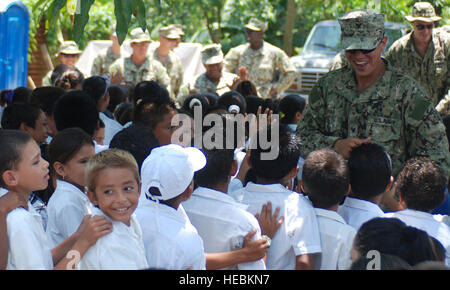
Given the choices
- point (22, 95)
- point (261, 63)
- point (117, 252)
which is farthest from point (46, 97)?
point (261, 63)

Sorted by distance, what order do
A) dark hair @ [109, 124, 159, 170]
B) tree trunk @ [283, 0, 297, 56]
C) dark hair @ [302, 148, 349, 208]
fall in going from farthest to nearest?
tree trunk @ [283, 0, 297, 56] → dark hair @ [109, 124, 159, 170] → dark hair @ [302, 148, 349, 208]

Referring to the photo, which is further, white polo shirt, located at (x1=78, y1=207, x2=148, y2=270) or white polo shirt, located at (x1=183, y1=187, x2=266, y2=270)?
white polo shirt, located at (x1=183, y1=187, x2=266, y2=270)

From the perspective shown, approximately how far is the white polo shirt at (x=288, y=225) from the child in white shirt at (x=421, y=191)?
0.47 meters

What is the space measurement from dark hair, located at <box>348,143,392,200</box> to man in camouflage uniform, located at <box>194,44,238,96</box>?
5086 mm

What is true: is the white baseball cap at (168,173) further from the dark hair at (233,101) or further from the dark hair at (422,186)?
the dark hair at (233,101)

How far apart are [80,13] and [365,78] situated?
178cm

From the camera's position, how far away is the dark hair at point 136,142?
391cm

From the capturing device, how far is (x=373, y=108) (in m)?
4.34

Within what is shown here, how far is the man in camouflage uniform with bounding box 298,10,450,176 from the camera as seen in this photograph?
165 inches

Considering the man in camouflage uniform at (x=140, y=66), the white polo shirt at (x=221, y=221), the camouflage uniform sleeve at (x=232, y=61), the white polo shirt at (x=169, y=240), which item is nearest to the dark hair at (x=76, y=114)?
the white polo shirt at (x=221, y=221)

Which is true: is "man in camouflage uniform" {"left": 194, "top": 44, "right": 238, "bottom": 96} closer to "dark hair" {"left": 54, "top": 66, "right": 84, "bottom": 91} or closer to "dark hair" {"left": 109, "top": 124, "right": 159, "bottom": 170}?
"dark hair" {"left": 54, "top": 66, "right": 84, "bottom": 91}

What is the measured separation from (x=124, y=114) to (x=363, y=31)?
2586 mm

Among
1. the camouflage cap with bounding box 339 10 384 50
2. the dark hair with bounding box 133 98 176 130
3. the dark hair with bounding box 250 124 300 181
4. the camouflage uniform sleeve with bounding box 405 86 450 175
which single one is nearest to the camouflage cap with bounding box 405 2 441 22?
the camouflage cap with bounding box 339 10 384 50

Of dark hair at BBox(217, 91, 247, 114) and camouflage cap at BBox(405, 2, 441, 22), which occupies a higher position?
camouflage cap at BBox(405, 2, 441, 22)
